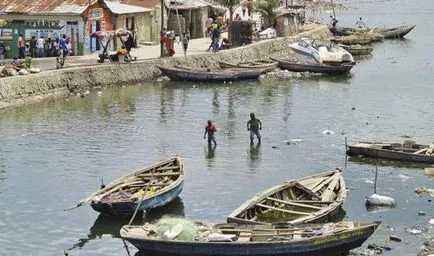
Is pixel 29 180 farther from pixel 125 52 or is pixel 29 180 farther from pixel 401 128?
pixel 125 52

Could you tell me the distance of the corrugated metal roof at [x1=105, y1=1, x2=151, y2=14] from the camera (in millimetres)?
52359

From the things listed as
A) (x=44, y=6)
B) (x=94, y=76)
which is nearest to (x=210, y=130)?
(x=94, y=76)

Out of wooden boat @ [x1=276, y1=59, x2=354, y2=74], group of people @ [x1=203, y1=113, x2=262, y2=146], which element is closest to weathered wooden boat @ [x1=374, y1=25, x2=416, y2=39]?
wooden boat @ [x1=276, y1=59, x2=354, y2=74]

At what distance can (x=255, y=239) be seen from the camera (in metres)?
19.0

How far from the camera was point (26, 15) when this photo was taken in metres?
46.9

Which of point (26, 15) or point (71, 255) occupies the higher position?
point (26, 15)

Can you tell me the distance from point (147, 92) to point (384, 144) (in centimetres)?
1748

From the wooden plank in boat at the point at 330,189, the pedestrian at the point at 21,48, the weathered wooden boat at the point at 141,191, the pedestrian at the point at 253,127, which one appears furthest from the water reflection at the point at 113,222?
the pedestrian at the point at 21,48

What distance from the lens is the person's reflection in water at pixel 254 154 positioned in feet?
97.8

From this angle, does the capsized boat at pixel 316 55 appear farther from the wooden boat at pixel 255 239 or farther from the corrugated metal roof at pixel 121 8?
the wooden boat at pixel 255 239

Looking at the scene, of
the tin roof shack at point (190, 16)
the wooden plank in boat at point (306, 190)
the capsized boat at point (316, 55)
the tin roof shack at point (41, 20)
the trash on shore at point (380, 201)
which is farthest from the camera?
the tin roof shack at point (190, 16)

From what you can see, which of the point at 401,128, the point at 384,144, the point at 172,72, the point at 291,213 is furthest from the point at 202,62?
the point at 291,213

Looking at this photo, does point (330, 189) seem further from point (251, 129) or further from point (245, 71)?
point (245, 71)

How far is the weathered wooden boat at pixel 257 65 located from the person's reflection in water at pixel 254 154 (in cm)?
1887
